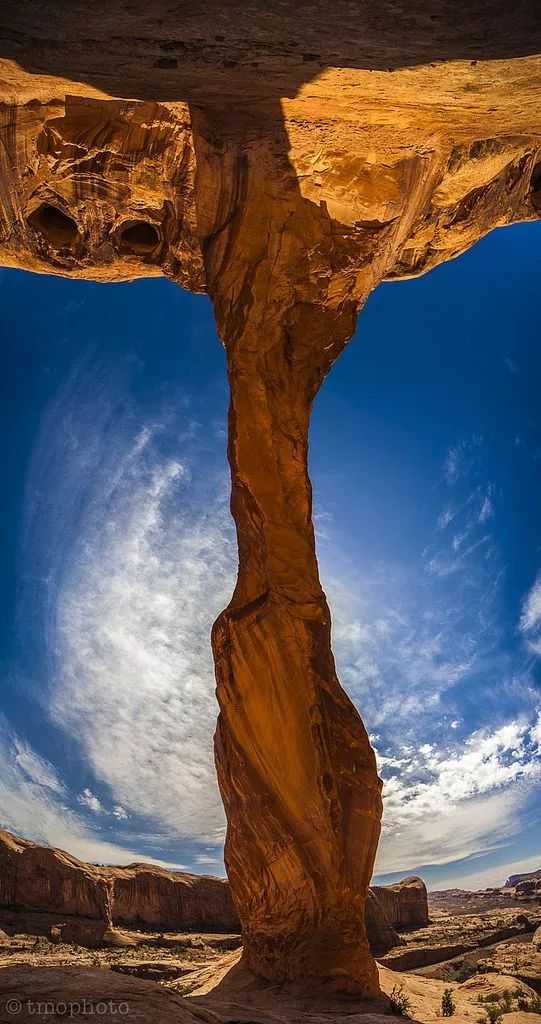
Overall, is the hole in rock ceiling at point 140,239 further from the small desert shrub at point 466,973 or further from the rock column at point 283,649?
the small desert shrub at point 466,973

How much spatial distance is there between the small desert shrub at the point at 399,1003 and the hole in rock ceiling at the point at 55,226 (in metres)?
11.3

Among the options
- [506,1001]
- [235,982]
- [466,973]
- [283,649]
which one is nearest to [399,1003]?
[235,982]

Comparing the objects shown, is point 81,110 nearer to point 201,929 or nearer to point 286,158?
point 286,158

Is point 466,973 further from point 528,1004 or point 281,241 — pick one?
point 281,241

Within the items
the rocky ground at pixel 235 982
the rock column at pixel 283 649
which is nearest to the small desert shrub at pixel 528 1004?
the rocky ground at pixel 235 982

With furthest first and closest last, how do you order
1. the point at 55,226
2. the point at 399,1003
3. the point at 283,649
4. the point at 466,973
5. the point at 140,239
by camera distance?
the point at 466,973, the point at 140,239, the point at 55,226, the point at 283,649, the point at 399,1003

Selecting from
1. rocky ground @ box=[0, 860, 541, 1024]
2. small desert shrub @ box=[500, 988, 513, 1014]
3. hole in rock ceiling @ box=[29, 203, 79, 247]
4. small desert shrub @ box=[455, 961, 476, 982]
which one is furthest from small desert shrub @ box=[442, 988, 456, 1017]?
hole in rock ceiling @ box=[29, 203, 79, 247]

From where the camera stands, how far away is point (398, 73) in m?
4.12

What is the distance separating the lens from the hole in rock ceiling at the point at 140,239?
408 inches

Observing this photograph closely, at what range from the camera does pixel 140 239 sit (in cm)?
1049

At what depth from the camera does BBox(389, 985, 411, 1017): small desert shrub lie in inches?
250

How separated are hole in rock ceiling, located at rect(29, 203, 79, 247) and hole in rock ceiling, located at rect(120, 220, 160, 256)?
0.84m

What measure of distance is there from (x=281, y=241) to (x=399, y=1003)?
937cm

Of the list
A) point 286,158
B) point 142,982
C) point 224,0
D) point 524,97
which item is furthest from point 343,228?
point 142,982
